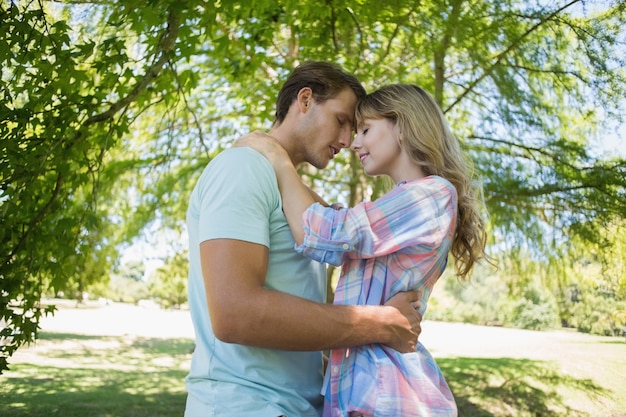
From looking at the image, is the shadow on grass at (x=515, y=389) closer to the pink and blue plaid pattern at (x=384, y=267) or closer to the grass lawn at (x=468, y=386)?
the grass lawn at (x=468, y=386)

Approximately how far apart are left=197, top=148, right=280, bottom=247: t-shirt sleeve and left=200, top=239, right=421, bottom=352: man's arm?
0.09ft

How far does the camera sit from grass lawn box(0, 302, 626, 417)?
7.09 m

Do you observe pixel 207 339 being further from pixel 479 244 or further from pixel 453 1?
pixel 453 1

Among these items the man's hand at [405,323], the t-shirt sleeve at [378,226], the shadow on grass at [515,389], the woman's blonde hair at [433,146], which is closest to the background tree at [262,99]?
the shadow on grass at [515,389]

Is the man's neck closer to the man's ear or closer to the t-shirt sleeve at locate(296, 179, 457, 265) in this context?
the man's ear

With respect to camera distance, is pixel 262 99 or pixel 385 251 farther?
pixel 262 99

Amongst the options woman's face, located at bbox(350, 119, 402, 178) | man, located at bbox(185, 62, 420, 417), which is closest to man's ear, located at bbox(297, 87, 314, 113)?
woman's face, located at bbox(350, 119, 402, 178)

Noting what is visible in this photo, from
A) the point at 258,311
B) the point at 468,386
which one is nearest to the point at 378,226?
the point at 258,311

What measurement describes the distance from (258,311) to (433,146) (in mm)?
737

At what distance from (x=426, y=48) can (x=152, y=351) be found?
35.6 ft

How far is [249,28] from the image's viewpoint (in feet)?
17.4

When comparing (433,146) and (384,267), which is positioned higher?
(433,146)

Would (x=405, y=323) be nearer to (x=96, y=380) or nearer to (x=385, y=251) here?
(x=385, y=251)

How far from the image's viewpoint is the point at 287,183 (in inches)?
65.5
